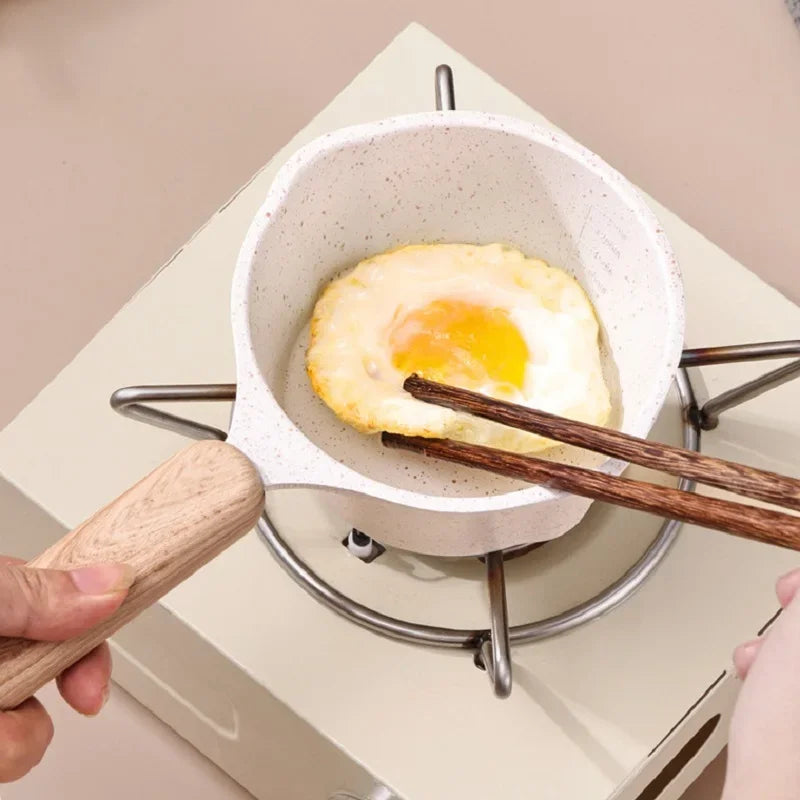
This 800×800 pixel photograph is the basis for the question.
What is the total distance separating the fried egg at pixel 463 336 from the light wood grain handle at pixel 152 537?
7.8 inches

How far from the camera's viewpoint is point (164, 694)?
1.26 metres

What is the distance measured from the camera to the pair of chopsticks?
69 cm

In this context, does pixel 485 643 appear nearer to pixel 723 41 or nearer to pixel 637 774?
pixel 637 774

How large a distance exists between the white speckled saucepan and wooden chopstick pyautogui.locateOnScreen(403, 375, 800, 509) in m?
0.03

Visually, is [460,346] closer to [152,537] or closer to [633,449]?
[633,449]

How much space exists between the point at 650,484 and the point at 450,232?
36 centimetres

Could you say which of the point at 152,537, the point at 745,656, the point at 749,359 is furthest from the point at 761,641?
the point at 152,537

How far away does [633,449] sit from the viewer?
0.74 meters

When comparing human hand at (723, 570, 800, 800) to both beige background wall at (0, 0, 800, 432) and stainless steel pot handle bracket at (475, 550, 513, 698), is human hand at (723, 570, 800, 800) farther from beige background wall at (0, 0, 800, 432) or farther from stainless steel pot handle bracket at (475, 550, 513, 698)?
beige background wall at (0, 0, 800, 432)

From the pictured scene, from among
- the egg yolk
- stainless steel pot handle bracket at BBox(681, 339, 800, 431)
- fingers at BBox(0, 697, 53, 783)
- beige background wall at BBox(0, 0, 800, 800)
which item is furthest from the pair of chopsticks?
beige background wall at BBox(0, 0, 800, 800)

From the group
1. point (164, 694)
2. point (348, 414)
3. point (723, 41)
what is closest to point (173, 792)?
point (164, 694)

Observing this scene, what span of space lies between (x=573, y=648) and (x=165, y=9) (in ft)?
4.21

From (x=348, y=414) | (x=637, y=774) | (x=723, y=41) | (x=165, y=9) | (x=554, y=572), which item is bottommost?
(x=637, y=774)

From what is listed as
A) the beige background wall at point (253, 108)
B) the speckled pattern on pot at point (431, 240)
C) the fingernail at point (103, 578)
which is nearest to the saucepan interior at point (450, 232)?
the speckled pattern on pot at point (431, 240)
